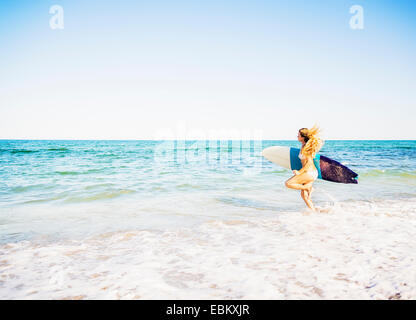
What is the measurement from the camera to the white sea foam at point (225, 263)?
7.59 ft

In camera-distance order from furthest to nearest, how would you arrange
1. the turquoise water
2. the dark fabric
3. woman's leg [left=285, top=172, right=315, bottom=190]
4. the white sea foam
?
the dark fabric, woman's leg [left=285, top=172, right=315, bottom=190], the turquoise water, the white sea foam

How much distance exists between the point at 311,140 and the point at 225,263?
3455 millimetres

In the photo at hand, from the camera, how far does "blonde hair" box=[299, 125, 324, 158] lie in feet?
17.5

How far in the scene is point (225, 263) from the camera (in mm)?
2883

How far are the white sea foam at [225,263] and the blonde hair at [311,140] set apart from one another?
1580mm

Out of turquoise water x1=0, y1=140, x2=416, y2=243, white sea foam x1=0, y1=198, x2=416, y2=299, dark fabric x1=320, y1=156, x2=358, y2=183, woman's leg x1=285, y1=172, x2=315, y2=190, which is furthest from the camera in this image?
dark fabric x1=320, y1=156, x2=358, y2=183

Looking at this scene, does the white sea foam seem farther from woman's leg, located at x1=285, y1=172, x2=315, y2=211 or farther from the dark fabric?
the dark fabric

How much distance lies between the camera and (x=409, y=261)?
281 cm

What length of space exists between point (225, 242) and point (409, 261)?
2059mm

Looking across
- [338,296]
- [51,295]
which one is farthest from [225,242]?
[51,295]

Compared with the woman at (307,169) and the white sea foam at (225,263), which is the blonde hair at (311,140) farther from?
the white sea foam at (225,263)

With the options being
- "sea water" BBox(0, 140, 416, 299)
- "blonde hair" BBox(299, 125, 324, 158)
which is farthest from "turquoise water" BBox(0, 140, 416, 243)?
"blonde hair" BBox(299, 125, 324, 158)

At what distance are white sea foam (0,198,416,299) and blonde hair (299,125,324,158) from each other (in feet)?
5.18

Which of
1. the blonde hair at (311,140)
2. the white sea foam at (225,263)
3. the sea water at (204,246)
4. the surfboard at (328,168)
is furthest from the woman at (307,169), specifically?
the surfboard at (328,168)
